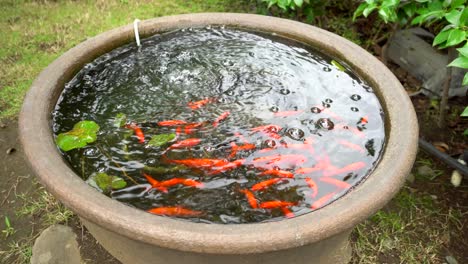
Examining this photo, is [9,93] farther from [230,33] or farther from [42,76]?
[230,33]

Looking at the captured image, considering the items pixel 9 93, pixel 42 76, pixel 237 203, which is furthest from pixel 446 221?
pixel 9 93

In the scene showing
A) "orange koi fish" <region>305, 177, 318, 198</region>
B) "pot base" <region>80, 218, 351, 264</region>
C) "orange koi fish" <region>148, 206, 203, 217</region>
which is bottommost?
"pot base" <region>80, 218, 351, 264</region>

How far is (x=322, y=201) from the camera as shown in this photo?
1.62m

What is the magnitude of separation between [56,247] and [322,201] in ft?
5.34

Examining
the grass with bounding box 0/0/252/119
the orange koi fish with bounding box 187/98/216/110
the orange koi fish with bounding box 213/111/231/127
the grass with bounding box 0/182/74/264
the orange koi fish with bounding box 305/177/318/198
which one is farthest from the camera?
the grass with bounding box 0/0/252/119

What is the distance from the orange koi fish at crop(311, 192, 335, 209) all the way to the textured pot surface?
0.11 metres

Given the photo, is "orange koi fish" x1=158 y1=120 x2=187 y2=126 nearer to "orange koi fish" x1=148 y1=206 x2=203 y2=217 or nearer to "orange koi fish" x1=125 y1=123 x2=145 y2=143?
"orange koi fish" x1=125 y1=123 x2=145 y2=143

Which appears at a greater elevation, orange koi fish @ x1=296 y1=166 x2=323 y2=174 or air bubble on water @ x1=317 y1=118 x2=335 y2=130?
air bubble on water @ x1=317 y1=118 x2=335 y2=130

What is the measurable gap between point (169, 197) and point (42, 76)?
92cm

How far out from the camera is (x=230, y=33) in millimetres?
2645

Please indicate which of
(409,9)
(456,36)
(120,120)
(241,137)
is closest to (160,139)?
(120,120)

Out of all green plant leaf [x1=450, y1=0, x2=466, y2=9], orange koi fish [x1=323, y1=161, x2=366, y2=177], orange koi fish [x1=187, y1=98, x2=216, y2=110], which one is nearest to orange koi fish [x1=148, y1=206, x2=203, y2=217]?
orange koi fish [x1=323, y1=161, x2=366, y2=177]

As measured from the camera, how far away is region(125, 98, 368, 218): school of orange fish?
1615mm

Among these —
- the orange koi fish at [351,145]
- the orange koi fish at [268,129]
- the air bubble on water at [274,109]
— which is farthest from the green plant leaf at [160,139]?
the orange koi fish at [351,145]
